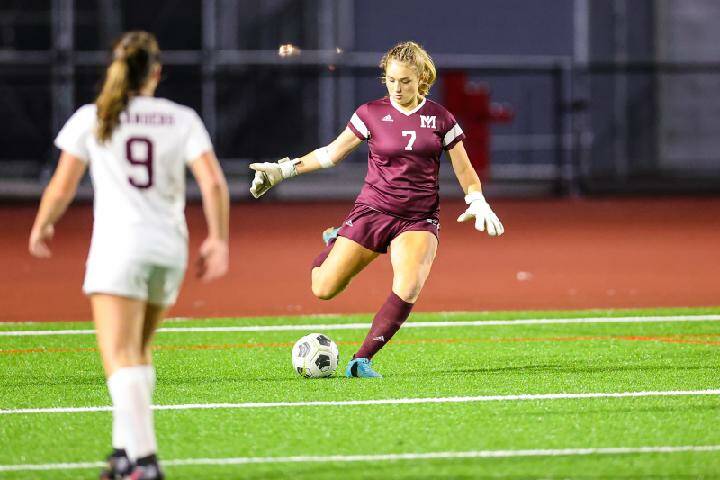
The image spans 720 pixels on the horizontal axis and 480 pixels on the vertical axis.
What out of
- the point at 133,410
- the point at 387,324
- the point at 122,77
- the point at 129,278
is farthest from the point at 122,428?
the point at 387,324

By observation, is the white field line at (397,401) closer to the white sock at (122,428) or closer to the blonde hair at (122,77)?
the white sock at (122,428)

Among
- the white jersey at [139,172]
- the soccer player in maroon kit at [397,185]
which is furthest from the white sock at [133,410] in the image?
the soccer player in maroon kit at [397,185]

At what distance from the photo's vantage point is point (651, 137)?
3028 cm

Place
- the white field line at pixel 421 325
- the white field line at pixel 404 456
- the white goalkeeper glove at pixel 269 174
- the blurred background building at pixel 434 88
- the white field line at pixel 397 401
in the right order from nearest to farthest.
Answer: the white field line at pixel 404 456 → the white field line at pixel 397 401 → the white goalkeeper glove at pixel 269 174 → the white field line at pixel 421 325 → the blurred background building at pixel 434 88

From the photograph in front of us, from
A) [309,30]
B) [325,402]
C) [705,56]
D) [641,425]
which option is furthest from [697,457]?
[705,56]

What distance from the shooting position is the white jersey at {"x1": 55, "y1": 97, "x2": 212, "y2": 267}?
5.29 metres

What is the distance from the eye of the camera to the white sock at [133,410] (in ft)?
17.2

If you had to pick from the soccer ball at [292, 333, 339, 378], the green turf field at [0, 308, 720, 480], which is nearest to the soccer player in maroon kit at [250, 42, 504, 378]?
the soccer ball at [292, 333, 339, 378]

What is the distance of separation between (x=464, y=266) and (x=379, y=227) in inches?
289

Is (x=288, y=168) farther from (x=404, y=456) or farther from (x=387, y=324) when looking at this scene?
(x=404, y=456)

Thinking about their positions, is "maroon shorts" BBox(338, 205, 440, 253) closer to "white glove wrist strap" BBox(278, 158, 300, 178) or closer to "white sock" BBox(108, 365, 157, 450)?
"white glove wrist strap" BBox(278, 158, 300, 178)

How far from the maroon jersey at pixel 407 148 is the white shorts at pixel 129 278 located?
3.31 metres

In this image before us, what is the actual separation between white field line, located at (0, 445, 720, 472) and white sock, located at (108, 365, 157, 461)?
0.71m

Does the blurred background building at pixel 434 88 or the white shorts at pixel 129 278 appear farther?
the blurred background building at pixel 434 88
